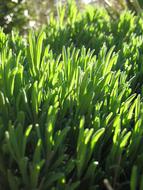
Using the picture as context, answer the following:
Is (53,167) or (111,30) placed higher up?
(111,30)

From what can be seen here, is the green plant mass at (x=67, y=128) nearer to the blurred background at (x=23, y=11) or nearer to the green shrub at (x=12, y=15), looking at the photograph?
the blurred background at (x=23, y=11)

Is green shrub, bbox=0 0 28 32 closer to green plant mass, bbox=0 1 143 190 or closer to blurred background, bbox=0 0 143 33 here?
blurred background, bbox=0 0 143 33

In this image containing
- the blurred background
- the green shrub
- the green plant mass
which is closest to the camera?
the green plant mass

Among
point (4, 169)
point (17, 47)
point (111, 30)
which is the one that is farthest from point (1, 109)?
point (111, 30)

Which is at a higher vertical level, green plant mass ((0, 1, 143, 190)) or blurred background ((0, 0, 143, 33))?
blurred background ((0, 0, 143, 33))

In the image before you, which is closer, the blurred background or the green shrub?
the blurred background

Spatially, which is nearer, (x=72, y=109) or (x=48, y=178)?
(x=48, y=178)

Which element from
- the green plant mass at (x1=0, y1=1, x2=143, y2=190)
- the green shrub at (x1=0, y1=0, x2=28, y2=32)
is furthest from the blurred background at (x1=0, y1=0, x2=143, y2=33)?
the green plant mass at (x1=0, y1=1, x2=143, y2=190)

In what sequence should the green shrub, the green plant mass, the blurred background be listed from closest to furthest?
the green plant mass → the blurred background → the green shrub

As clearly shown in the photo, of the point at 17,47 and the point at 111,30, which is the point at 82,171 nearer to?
the point at 17,47
